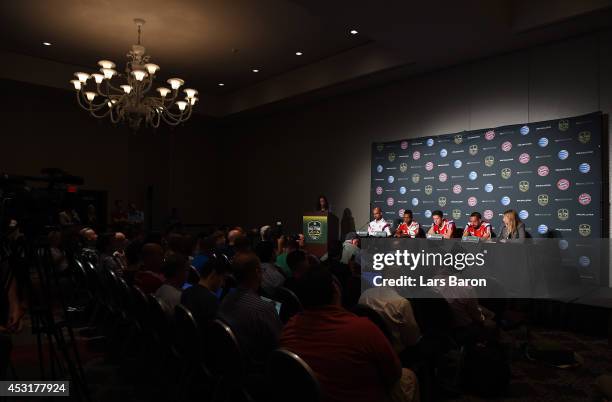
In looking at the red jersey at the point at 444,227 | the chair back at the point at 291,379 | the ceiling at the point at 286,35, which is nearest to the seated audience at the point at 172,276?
the chair back at the point at 291,379

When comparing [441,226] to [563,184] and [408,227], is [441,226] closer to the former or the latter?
[408,227]

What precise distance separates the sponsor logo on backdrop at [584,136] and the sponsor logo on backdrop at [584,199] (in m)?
0.77

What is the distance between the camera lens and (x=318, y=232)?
31.2 ft

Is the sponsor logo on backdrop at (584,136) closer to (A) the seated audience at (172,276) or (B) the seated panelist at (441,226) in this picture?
(B) the seated panelist at (441,226)

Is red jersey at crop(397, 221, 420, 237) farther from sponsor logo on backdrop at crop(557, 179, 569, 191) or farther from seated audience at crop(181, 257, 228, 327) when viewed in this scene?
seated audience at crop(181, 257, 228, 327)

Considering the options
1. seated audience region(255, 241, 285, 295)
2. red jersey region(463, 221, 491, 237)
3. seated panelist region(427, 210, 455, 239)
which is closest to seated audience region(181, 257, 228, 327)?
seated audience region(255, 241, 285, 295)

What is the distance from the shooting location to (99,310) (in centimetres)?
537

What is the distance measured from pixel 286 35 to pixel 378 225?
158 inches

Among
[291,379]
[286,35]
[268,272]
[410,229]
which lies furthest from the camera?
[410,229]

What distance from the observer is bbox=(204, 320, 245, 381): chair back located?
209cm

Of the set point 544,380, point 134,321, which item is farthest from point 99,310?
point 544,380

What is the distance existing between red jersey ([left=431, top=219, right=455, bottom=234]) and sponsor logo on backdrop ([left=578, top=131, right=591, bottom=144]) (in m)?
2.32

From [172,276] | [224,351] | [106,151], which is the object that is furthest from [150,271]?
[106,151]

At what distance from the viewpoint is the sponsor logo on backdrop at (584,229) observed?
636cm
